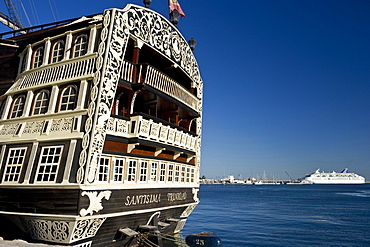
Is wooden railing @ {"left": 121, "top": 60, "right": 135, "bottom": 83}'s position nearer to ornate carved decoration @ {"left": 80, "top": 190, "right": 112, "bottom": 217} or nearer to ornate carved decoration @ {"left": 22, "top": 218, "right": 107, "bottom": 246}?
ornate carved decoration @ {"left": 80, "top": 190, "right": 112, "bottom": 217}

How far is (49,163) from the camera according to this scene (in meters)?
12.2

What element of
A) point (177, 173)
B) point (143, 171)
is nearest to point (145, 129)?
point (143, 171)

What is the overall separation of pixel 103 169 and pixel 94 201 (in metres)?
1.54

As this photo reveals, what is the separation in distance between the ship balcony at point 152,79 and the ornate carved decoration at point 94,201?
5643 millimetres

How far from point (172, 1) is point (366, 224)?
3609 cm

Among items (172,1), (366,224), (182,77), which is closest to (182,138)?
(182,77)

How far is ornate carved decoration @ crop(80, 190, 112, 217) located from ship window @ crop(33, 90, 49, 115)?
5032 mm

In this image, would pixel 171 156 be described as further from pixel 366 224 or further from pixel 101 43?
pixel 366 224

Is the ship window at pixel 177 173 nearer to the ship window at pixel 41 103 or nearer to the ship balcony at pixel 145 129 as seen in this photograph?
the ship balcony at pixel 145 129

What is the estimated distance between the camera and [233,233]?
28.4 m

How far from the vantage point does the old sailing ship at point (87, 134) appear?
11.7m

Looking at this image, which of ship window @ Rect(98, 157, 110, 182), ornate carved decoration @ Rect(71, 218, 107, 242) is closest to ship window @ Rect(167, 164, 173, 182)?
ship window @ Rect(98, 157, 110, 182)

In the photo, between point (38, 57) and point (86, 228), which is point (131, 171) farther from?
point (38, 57)

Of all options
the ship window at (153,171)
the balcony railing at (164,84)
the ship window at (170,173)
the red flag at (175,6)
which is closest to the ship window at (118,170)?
the ship window at (153,171)
